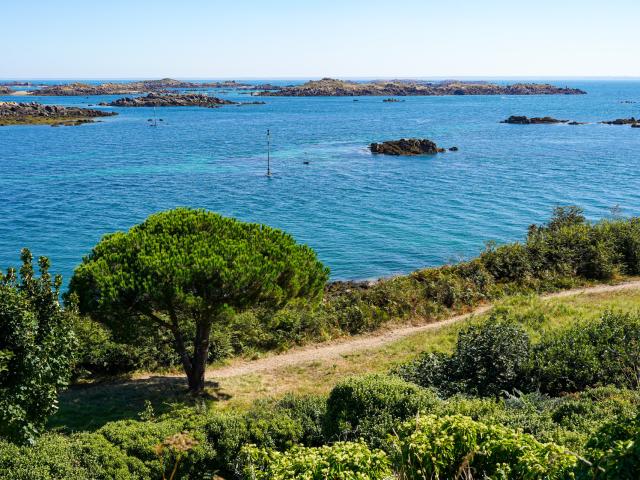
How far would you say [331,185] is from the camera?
2323 inches

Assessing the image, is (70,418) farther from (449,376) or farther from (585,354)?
(585,354)

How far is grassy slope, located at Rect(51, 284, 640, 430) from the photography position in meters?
16.5

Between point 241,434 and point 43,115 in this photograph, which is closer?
point 241,434

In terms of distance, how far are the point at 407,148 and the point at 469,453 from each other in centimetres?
7510

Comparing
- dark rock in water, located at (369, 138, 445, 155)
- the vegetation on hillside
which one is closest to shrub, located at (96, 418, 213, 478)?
the vegetation on hillside

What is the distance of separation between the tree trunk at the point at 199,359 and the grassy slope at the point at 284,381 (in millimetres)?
461

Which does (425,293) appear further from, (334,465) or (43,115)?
(43,115)

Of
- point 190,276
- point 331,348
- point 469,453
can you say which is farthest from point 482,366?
point 190,276

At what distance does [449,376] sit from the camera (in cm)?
1605

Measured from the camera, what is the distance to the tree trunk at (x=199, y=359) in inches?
688

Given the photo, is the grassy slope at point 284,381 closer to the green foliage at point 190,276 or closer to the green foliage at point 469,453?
the green foliage at point 190,276

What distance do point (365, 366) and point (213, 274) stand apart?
7501 mm

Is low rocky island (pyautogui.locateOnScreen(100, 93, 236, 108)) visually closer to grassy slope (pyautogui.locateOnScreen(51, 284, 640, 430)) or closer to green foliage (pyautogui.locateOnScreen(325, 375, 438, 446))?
grassy slope (pyautogui.locateOnScreen(51, 284, 640, 430))

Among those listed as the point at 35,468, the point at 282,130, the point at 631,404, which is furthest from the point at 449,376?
the point at 282,130
